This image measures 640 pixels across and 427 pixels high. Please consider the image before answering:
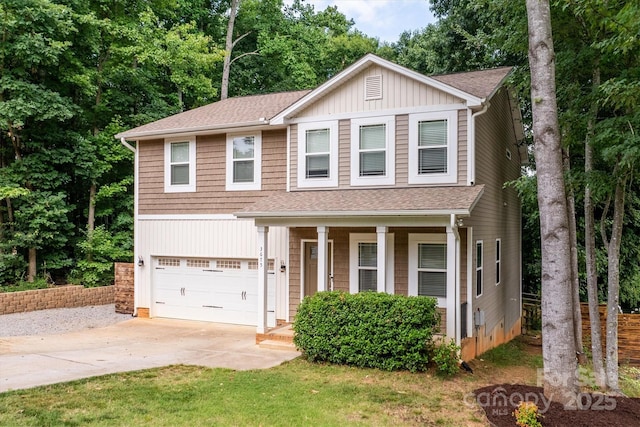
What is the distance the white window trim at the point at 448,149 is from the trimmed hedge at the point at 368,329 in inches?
113

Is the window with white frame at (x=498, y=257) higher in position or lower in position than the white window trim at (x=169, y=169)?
lower

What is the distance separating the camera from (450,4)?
64.5 ft

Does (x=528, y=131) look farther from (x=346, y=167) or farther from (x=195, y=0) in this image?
(x=195, y=0)

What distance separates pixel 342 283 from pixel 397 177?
2.73m

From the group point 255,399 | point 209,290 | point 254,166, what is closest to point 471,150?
point 254,166

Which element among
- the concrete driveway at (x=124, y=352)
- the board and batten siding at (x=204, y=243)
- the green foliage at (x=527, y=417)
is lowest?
the concrete driveway at (x=124, y=352)

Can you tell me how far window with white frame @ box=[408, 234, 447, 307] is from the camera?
10258 millimetres

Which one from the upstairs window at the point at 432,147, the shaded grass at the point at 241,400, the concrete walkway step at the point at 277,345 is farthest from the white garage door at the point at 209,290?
the upstairs window at the point at 432,147

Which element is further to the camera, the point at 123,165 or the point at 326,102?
the point at 123,165

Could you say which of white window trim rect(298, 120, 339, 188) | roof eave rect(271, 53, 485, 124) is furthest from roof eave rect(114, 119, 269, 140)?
white window trim rect(298, 120, 339, 188)

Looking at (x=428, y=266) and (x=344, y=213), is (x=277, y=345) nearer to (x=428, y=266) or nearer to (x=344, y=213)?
(x=344, y=213)

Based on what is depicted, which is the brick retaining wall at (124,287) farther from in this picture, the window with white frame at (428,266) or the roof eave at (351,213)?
the window with white frame at (428,266)

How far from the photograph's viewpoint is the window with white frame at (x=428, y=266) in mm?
10258

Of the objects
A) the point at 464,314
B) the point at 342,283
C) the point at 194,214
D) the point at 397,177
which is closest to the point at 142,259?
the point at 194,214
